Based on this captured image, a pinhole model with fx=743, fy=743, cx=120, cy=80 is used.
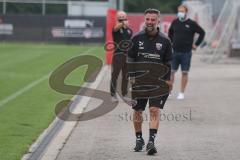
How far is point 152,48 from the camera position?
9.68 m

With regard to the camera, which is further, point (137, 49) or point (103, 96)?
point (103, 96)

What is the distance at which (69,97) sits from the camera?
55.3 feet

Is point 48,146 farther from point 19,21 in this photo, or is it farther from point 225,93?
point 19,21

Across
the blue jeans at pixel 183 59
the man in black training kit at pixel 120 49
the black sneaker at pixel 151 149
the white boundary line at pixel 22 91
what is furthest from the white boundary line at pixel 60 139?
the blue jeans at pixel 183 59

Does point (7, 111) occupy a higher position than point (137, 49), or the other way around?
point (137, 49)

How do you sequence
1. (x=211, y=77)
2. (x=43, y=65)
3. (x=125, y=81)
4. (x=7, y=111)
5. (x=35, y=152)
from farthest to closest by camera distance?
(x=43, y=65), (x=211, y=77), (x=125, y=81), (x=7, y=111), (x=35, y=152)

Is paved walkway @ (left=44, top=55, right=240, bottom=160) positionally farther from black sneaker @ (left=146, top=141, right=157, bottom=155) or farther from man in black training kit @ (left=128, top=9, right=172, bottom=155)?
man in black training kit @ (left=128, top=9, right=172, bottom=155)

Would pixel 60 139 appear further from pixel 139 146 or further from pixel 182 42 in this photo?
pixel 182 42

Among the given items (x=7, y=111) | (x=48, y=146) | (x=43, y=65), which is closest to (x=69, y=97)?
(x=7, y=111)

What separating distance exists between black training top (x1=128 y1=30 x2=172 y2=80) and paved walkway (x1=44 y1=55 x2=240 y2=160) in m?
1.24

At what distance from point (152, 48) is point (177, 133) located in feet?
7.41

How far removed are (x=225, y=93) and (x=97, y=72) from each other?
7.47 meters

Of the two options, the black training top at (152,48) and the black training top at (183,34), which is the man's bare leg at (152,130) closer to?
the black training top at (152,48)

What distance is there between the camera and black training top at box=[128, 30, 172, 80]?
31.8ft
